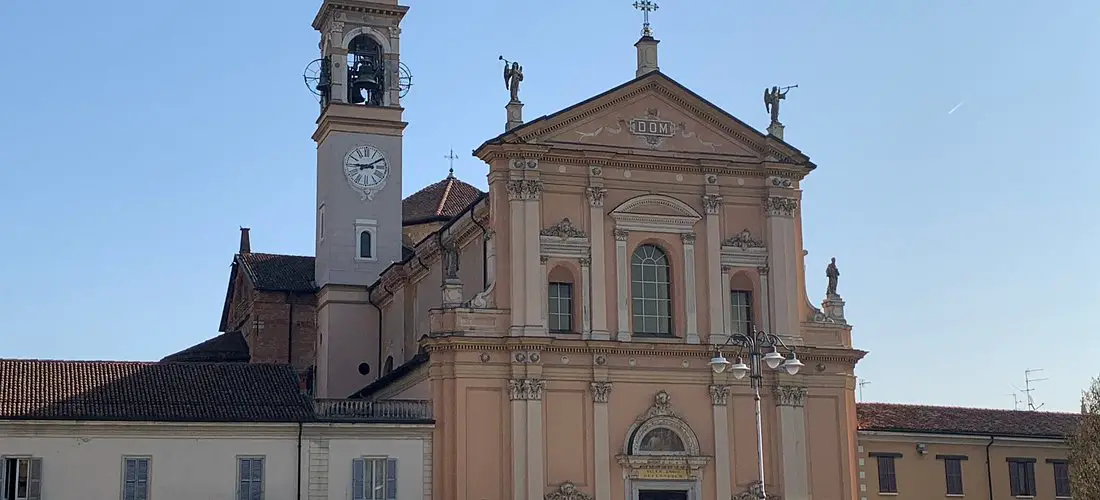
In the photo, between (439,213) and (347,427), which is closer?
(347,427)

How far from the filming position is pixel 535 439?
117 feet

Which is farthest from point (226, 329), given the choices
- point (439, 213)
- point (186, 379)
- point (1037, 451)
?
point (1037, 451)

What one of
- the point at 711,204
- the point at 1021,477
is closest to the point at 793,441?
the point at 711,204

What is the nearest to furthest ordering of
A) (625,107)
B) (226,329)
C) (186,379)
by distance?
(186,379) → (625,107) → (226,329)

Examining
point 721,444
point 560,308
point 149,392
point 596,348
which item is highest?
point 560,308

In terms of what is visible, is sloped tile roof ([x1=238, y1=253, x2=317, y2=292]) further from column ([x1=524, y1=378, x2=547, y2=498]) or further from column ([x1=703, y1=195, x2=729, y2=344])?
column ([x1=703, y1=195, x2=729, y2=344])

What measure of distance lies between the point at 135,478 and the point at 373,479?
5512 millimetres

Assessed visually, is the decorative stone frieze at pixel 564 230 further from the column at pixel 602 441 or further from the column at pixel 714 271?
the column at pixel 602 441

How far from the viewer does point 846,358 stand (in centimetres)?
3875

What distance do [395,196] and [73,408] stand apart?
17.5 meters

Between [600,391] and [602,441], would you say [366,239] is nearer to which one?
[600,391]

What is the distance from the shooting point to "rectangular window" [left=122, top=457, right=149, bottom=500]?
3325cm

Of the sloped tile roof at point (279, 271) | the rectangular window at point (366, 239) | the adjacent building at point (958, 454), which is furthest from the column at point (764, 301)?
the sloped tile roof at point (279, 271)

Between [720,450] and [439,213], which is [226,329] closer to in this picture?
[439,213]
